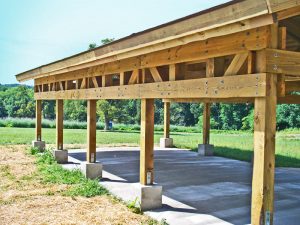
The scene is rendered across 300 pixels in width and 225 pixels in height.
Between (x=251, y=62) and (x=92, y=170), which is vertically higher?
(x=251, y=62)

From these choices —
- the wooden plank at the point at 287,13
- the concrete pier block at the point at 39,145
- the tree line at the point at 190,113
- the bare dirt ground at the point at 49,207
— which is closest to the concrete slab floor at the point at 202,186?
the bare dirt ground at the point at 49,207

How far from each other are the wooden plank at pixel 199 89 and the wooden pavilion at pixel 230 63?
1 cm

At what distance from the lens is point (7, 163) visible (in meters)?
12.9

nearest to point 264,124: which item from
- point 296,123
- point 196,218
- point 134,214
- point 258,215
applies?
point 258,215

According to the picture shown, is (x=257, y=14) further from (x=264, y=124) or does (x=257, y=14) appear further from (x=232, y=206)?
(x=232, y=206)

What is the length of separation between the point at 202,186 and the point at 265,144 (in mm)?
5793

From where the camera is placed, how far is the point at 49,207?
7.52m

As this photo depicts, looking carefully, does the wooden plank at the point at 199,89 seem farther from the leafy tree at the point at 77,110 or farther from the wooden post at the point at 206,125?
the leafy tree at the point at 77,110

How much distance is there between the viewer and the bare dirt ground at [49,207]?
6727 millimetres

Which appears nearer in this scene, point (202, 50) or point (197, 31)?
point (197, 31)

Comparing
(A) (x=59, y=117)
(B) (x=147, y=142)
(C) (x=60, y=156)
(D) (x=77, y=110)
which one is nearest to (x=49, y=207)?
(B) (x=147, y=142)

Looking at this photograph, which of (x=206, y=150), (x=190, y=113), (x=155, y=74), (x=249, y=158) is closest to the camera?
Answer: (x=155, y=74)

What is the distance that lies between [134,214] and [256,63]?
13.6 feet

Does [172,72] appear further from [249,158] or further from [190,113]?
[190,113]
